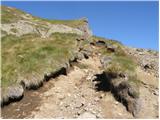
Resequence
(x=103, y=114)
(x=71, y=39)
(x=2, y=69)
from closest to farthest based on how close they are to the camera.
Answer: (x=103, y=114)
(x=2, y=69)
(x=71, y=39)

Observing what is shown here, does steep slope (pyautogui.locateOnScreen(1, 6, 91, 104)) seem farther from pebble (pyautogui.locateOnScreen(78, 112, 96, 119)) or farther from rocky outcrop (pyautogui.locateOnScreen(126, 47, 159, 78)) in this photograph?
rocky outcrop (pyautogui.locateOnScreen(126, 47, 159, 78))

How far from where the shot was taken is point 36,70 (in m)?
33.1

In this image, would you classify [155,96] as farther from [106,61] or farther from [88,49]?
[88,49]

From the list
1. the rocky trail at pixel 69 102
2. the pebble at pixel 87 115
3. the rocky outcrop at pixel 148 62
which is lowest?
the pebble at pixel 87 115

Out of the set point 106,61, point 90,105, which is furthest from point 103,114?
point 106,61

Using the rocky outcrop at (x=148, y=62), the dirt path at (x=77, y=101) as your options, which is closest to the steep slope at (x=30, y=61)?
the dirt path at (x=77, y=101)

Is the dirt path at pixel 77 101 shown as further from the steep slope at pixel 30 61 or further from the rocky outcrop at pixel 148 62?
the rocky outcrop at pixel 148 62

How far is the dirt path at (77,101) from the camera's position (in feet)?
96.3

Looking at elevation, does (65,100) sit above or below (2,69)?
below

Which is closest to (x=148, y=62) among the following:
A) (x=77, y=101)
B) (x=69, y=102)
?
(x=77, y=101)

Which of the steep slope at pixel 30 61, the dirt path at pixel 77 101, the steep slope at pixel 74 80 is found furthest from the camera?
the steep slope at pixel 30 61

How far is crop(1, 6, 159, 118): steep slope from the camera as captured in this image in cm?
2983

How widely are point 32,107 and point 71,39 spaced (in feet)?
46.0

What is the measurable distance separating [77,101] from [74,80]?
4612mm
